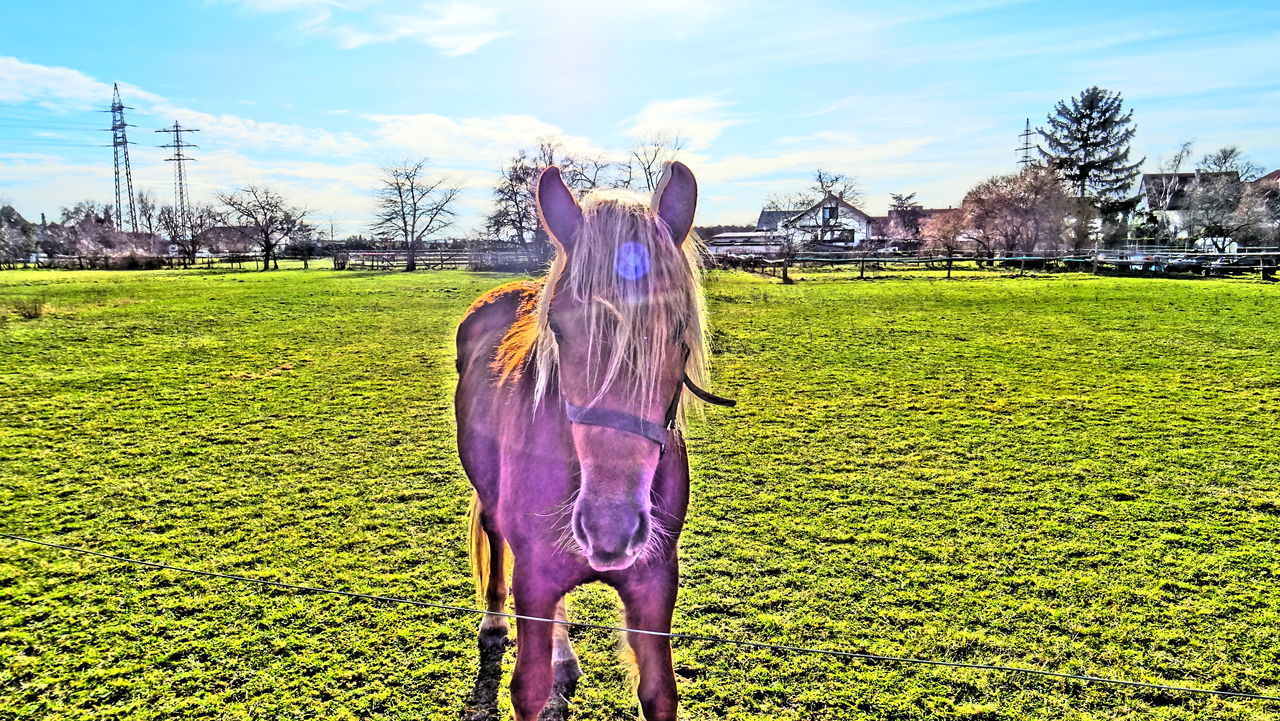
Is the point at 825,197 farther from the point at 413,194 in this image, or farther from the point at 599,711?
the point at 599,711

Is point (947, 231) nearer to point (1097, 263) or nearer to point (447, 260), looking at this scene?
point (1097, 263)

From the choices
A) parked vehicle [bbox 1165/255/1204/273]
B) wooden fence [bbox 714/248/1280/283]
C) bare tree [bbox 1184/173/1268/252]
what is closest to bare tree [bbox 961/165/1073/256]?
wooden fence [bbox 714/248/1280/283]

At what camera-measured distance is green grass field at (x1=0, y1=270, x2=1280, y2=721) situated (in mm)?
3025

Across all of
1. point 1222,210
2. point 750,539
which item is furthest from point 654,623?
point 1222,210

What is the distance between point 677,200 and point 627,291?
0.38 m

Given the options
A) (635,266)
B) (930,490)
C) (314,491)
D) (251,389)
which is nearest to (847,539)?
(930,490)

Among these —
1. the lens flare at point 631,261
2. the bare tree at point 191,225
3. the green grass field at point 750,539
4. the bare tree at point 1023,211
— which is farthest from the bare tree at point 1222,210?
the bare tree at point 191,225

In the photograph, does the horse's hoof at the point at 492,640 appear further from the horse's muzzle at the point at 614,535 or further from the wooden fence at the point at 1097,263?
the wooden fence at the point at 1097,263

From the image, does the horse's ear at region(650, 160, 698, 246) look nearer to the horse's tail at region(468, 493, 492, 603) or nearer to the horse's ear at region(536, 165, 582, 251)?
the horse's ear at region(536, 165, 582, 251)

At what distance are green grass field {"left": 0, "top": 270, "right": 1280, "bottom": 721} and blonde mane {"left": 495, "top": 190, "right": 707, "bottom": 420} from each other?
6.29 ft

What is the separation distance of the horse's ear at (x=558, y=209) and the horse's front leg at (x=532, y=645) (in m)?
1.09

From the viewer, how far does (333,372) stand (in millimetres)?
9922

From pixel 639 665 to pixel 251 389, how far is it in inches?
328

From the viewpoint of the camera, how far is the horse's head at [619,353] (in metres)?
1.66
